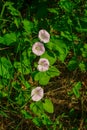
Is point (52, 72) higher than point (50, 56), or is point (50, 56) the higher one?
→ point (50, 56)

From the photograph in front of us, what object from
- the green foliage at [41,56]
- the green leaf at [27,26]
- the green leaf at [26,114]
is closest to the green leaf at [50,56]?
the green foliage at [41,56]

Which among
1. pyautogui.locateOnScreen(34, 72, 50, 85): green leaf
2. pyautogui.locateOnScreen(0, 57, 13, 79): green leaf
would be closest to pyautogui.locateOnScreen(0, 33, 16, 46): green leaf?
pyautogui.locateOnScreen(0, 57, 13, 79): green leaf

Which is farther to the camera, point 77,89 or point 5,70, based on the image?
point 77,89

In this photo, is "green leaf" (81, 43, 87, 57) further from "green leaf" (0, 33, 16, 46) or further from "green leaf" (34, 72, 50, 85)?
"green leaf" (0, 33, 16, 46)

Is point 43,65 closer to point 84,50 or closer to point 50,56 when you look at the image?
point 50,56

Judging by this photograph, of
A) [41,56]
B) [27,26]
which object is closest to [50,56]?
[41,56]

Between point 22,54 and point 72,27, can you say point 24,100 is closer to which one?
point 22,54

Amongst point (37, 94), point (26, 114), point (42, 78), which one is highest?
point (42, 78)

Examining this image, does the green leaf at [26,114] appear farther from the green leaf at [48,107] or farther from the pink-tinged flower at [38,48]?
the pink-tinged flower at [38,48]
